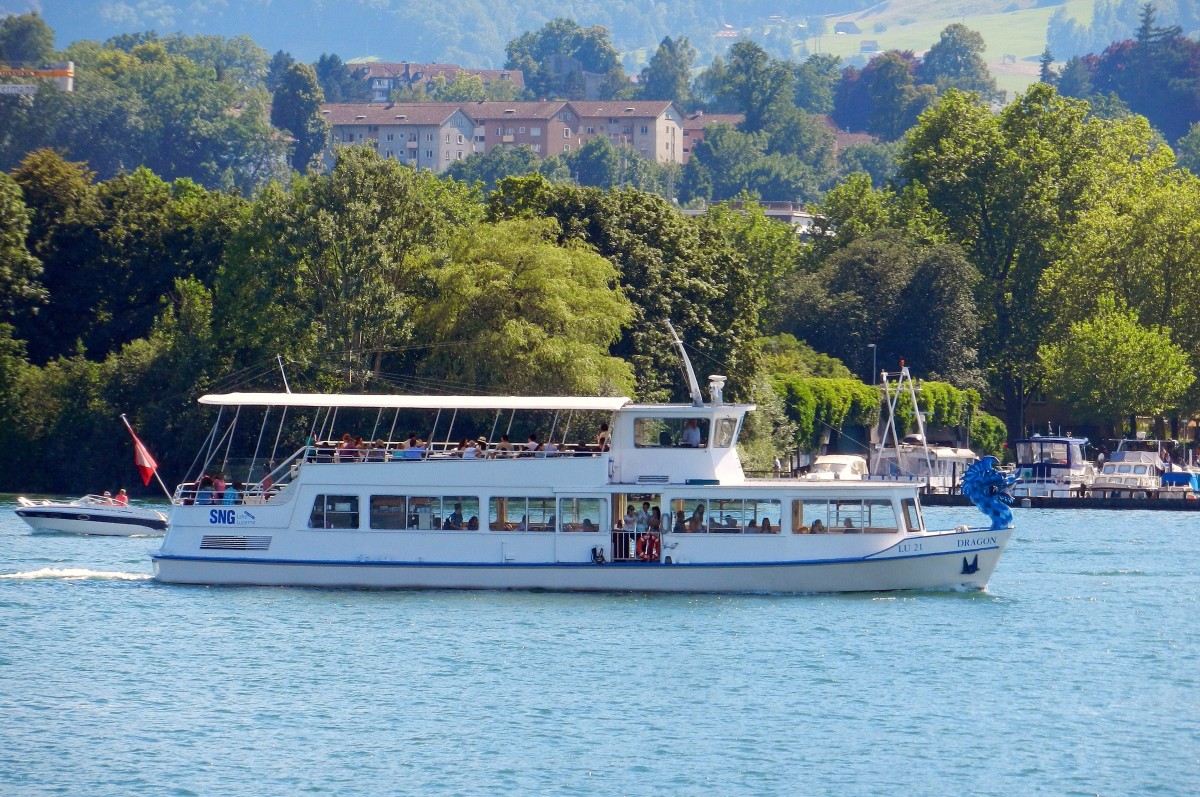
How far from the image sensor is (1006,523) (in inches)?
1805

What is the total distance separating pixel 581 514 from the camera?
147 feet

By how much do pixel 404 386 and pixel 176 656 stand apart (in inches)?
1395

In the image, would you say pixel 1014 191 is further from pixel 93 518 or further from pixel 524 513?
pixel 524 513

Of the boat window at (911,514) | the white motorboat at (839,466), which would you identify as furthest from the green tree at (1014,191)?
the boat window at (911,514)

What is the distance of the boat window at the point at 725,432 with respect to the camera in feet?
149

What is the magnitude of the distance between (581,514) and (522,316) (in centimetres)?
2850

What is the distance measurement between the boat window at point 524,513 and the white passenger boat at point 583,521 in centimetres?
3

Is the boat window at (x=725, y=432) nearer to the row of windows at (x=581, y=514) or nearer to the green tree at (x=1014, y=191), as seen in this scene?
the row of windows at (x=581, y=514)

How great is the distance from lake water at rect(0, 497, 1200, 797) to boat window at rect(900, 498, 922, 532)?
1.65 m

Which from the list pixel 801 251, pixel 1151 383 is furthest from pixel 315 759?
pixel 801 251

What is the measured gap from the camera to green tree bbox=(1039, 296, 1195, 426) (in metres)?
97.8

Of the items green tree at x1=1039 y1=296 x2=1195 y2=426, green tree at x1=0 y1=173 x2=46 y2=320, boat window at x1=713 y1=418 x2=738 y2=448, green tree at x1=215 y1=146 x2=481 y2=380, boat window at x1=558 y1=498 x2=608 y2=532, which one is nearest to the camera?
boat window at x1=558 y1=498 x2=608 y2=532

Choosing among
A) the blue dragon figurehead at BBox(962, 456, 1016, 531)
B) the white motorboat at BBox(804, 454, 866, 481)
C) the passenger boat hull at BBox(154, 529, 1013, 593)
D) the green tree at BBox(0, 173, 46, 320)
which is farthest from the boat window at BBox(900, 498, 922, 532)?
the green tree at BBox(0, 173, 46, 320)

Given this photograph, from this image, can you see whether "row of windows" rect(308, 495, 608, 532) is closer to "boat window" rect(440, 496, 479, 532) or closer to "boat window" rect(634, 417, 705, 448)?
"boat window" rect(440, 496, 479, 532)
